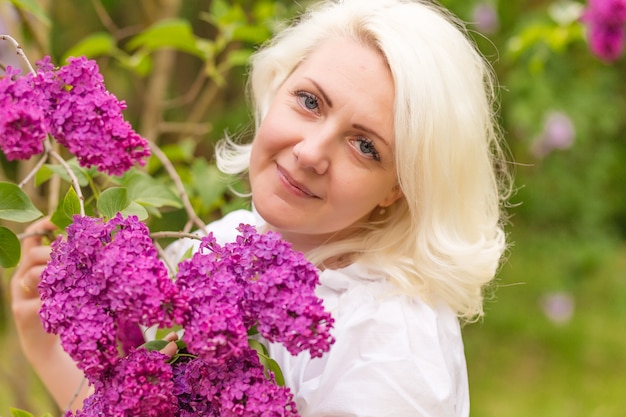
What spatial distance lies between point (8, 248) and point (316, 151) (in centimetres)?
36

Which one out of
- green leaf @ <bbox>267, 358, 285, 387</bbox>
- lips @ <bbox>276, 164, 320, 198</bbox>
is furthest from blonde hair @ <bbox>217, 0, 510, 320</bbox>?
green leaf @ <bbox>267, 358, 285, 387</bbox>

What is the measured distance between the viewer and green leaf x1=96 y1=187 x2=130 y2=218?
922 millimetres

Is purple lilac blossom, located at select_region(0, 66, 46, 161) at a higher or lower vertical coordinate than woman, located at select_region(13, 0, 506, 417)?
higher

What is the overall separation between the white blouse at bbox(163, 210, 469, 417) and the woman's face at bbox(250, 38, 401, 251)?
0.10 m

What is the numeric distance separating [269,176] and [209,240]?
9.6 inches

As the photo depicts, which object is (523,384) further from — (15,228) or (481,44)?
(15,228)

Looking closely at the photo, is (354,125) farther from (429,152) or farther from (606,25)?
(606,25)

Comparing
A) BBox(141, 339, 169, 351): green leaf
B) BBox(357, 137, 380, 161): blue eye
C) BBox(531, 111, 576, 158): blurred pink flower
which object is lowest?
BBox(531, 111, 576, 158): blurred pink flower

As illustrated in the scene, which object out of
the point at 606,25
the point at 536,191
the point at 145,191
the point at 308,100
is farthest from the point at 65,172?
the point at 536,191

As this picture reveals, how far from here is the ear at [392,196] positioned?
44.4 inches

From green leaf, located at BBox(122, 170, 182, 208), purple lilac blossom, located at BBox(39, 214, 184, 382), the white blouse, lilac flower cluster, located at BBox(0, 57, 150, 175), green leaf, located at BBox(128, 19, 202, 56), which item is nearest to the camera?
purple lilac blossom, located at BBox(39, 214, 184, 382)

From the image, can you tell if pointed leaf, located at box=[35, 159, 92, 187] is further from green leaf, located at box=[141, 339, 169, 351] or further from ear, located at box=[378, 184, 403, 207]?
ear, located at box=[378, 184, 403, 207]

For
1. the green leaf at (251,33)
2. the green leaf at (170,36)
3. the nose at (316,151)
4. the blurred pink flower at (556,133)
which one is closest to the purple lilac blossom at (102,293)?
the nose at (316,151)

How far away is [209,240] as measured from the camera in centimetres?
84
